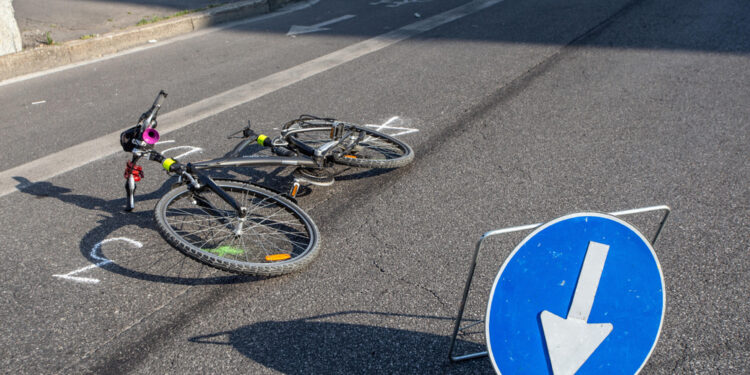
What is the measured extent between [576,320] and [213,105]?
226 inches

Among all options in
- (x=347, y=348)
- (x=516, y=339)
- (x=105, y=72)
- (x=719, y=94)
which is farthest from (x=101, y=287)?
(x=719, y=94)

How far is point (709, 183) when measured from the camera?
478cm

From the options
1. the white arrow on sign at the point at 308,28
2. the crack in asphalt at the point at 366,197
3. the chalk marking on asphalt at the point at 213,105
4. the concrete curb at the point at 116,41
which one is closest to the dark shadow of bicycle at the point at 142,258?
the crack in asphalt at the point at 366,197

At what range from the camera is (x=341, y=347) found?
9.88 feet

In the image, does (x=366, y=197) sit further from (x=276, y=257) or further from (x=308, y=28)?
(x=308, y=28)

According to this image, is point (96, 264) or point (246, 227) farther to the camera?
point (246, 227)

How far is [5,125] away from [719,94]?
8.74 meters

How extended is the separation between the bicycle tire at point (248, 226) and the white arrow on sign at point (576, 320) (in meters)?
1.76

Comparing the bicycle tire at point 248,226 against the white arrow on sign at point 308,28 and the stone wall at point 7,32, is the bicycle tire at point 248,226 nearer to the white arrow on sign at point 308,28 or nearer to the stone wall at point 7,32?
the stone wall at point 7,32

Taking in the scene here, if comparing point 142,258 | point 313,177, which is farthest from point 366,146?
point 142,258

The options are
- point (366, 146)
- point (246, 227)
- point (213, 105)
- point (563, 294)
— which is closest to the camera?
point (563, 294)

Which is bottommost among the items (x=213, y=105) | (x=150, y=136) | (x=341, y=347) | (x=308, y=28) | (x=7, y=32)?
(x=341, y=347)

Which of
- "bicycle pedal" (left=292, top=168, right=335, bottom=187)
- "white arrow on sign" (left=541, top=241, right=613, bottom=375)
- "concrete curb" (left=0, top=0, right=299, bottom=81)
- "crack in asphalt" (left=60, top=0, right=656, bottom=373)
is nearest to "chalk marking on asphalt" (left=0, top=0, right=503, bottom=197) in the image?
"bicycle pedal" (left=292, top=168, right=335, bottom=187)

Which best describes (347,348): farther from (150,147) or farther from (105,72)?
(105,72)
